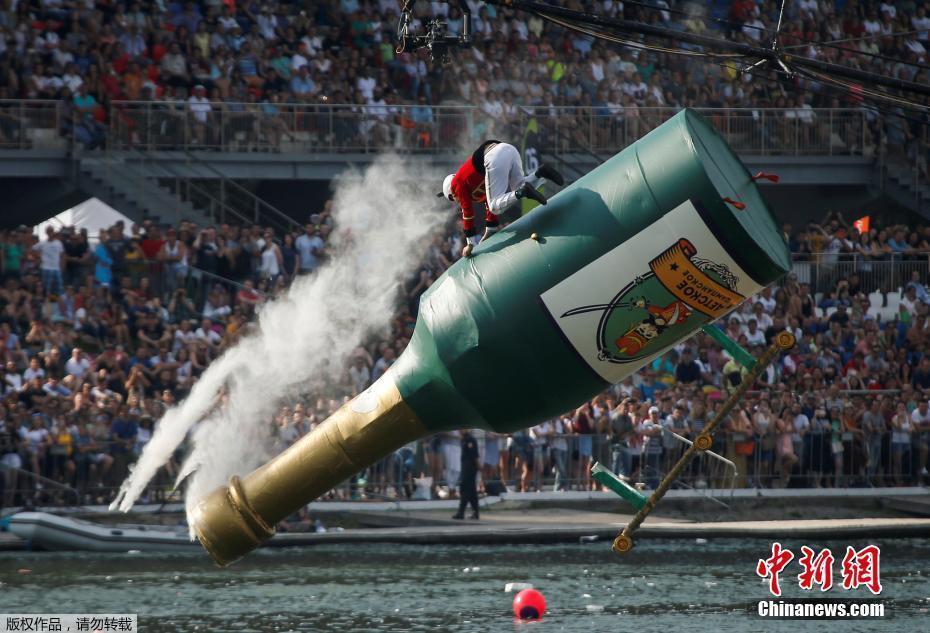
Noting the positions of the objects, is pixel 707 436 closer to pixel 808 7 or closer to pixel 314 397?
pixel 314 397

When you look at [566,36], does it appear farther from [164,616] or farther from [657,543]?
[164,616]

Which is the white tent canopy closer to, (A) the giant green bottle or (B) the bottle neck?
(B) the bottle neck

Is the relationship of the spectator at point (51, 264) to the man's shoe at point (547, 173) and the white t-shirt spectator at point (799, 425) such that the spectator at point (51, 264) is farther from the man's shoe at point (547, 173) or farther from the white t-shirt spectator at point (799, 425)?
the man's shoe at point (547, 173)

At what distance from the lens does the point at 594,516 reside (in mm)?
28672

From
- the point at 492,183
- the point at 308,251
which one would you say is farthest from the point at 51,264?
the point at 492,183

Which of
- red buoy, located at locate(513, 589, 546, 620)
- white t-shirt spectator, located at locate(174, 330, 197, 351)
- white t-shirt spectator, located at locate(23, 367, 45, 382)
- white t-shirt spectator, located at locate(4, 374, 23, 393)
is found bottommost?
red buoy, located at locate(513, 589, 546, 620)

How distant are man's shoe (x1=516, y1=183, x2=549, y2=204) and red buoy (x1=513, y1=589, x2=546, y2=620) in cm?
1058

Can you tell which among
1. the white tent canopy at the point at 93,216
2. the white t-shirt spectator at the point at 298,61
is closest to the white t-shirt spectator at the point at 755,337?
the white t-shirt spectator at the point at 298,61

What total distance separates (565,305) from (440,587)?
44.3 ft

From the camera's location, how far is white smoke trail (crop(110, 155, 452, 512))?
64.4 ft

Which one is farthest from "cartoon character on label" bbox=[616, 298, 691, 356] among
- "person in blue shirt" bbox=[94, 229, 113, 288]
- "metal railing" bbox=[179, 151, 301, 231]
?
"metal railing" bbox=[179, 151, 301, 231]

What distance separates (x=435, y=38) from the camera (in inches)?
532

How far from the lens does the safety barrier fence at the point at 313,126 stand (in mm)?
33094

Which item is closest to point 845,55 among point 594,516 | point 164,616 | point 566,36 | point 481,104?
point 566,36
